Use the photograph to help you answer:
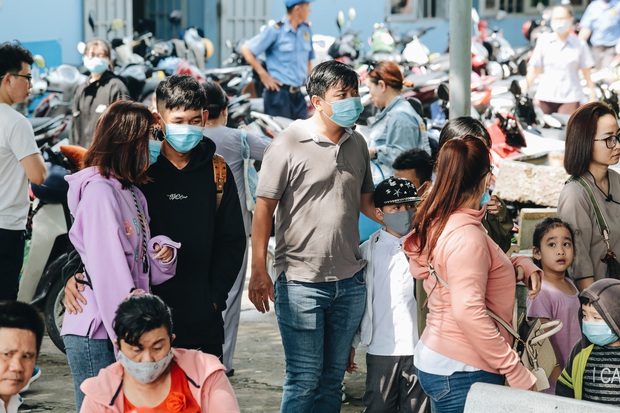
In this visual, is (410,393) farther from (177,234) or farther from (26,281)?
(26,281)

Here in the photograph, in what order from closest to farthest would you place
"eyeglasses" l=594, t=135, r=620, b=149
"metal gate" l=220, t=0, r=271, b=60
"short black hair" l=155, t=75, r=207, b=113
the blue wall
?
"short black hair" l=155, t=75, r=207, b=113 < "eyeglasses" l=594, t=135, r=620, b=149 < the blue wall < "metal gate" l=220, t=0, r=271, b=60

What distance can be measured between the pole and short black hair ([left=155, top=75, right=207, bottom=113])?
1804mm

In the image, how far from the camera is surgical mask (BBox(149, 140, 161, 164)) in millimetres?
4000

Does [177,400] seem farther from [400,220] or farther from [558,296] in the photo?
[558,296]

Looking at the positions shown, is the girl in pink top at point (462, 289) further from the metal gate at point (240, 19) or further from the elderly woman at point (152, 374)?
the metal gate at point (240, 19)

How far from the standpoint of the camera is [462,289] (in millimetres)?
3498

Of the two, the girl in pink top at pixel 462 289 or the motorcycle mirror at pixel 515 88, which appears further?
the motorcycle mirror at pixel 515 88

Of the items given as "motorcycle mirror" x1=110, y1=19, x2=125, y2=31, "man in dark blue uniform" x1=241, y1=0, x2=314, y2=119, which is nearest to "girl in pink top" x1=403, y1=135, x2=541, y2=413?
"man in dark blue uniform" x1=241, y1=0, x2=314, y2=119

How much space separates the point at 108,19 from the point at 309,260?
1262 cm

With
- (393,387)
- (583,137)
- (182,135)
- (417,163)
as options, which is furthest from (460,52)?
(182,135)

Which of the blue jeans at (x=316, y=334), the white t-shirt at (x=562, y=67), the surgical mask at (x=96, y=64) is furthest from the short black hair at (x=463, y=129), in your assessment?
the white t-shirt at (x=562, y=67)

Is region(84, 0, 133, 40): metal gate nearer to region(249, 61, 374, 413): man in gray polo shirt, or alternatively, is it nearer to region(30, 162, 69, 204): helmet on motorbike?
region(30, 162, 69, 204): helmet on motorbike

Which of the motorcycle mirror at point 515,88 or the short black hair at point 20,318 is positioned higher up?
A: the motorcycle mirror at point 515,88

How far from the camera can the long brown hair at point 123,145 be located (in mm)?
3840
